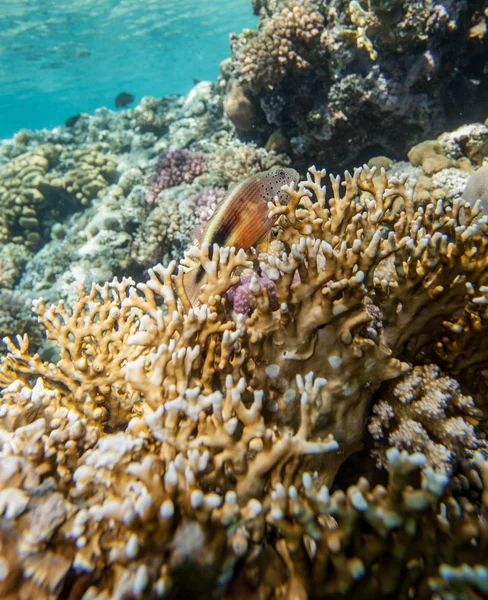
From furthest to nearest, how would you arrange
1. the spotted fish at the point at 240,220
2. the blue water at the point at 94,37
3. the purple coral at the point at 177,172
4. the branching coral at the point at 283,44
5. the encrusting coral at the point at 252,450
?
the blue water at the point at 94,37, the purple coral at the point at 177,172, the branching coral at the point at 283,44, the spotted fish at the point at 240,220, the encrusting coral at the point at 252,450

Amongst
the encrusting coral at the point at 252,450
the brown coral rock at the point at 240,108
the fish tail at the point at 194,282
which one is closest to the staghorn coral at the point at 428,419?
the encrusting coral at the point at 252,450

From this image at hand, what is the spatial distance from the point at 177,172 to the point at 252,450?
672 cm

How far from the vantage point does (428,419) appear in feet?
6.43

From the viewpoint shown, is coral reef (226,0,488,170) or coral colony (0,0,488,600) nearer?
coral colony (0,0,488,600)

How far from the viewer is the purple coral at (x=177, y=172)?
7.22m

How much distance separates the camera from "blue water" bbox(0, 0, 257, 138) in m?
29.3

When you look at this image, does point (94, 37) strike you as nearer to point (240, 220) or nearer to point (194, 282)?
point (240, 220)

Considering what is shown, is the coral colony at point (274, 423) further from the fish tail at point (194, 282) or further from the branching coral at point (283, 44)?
the branching coral at point (283, 44)

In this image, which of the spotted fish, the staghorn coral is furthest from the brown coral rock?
the staghorn coral

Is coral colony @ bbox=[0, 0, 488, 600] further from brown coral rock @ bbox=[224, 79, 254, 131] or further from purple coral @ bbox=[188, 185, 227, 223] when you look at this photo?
brown coral rock @ bbox=[224, 79, 254, 131]

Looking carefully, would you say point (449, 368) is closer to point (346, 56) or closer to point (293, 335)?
point (293, 335)

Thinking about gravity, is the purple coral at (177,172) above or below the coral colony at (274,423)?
below

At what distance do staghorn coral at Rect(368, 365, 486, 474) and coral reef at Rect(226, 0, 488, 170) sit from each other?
541 centimetres

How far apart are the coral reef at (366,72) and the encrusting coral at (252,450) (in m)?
4.56
